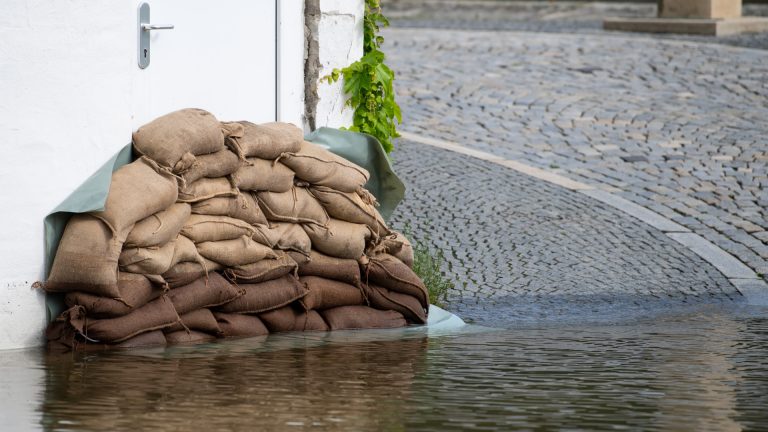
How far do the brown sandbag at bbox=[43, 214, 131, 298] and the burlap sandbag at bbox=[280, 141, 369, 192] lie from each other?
1198mm

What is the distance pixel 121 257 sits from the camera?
239 inches

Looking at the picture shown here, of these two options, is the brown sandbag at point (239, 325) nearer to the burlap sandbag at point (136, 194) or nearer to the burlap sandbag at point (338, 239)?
the burlap sandbag at point (338, 239)

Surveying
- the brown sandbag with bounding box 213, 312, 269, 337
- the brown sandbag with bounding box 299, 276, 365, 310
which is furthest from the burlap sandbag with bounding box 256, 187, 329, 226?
the brown sandbag with bounding box 213, 312, 269, 337

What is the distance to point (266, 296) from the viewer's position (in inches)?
261

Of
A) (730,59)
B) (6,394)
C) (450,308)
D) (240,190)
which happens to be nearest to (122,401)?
(6,394)

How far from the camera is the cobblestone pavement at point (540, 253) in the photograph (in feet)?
25.5

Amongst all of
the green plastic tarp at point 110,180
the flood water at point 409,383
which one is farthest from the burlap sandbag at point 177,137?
the flood water at point 409,383

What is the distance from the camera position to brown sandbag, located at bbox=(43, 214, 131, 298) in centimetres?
592

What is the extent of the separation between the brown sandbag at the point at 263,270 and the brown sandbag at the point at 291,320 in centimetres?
18

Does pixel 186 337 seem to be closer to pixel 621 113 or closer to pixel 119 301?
pixel 119 301

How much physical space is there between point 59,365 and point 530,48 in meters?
11.5

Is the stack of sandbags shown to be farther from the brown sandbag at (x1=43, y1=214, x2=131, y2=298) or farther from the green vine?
the green vine

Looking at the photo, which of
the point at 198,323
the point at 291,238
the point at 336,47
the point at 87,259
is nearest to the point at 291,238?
the point at 291,238

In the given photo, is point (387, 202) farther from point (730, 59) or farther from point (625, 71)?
point (730, 59)
